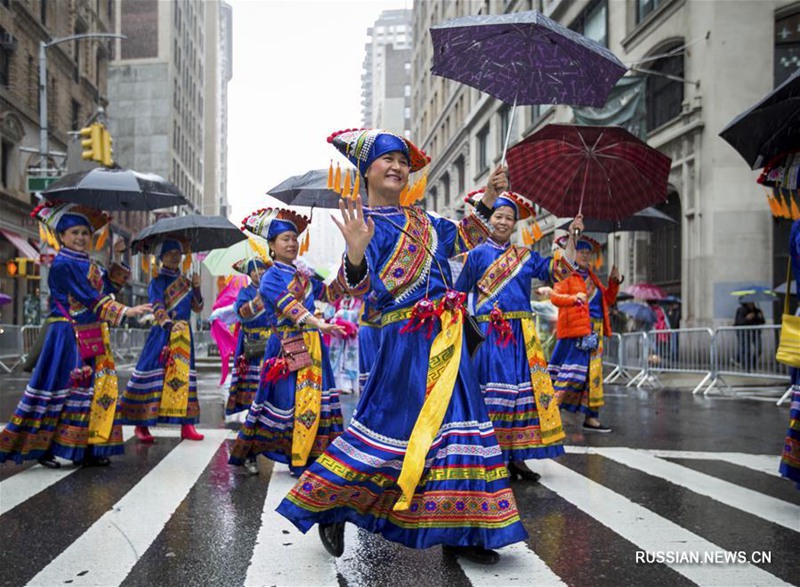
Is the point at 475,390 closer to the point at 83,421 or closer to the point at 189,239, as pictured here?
the point at 83,421

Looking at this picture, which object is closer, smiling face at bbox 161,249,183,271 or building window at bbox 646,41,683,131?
smiling face at bbox 161,249,183,271

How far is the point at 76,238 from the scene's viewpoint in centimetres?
629

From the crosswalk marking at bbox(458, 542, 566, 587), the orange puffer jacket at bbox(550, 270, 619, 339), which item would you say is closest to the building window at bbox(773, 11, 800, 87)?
the orange puffer jacket at bbox(550, 270, 619, 339)

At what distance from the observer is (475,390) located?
3.77 metres

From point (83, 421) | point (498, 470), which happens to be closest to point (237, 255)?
point (83, 421)

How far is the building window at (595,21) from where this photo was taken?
957 inches

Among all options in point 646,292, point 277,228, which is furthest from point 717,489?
point 646,292

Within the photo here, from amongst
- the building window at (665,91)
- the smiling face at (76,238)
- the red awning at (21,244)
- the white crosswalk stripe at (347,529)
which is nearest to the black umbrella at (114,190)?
the smiling face at (76,238)

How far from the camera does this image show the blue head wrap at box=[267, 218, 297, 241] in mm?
6148

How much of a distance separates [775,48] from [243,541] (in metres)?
17.9

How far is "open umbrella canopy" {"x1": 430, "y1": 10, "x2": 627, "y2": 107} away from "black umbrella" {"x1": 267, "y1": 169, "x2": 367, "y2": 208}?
3.36m

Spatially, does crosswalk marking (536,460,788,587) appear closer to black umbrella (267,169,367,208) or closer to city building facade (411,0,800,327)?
black umbrella (267,169,367,208)

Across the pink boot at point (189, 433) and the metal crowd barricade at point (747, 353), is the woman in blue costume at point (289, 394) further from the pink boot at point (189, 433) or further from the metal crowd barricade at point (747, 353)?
the metal crowd barricade at point (747, 353)

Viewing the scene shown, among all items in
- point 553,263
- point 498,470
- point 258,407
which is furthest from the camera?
point 553,263
